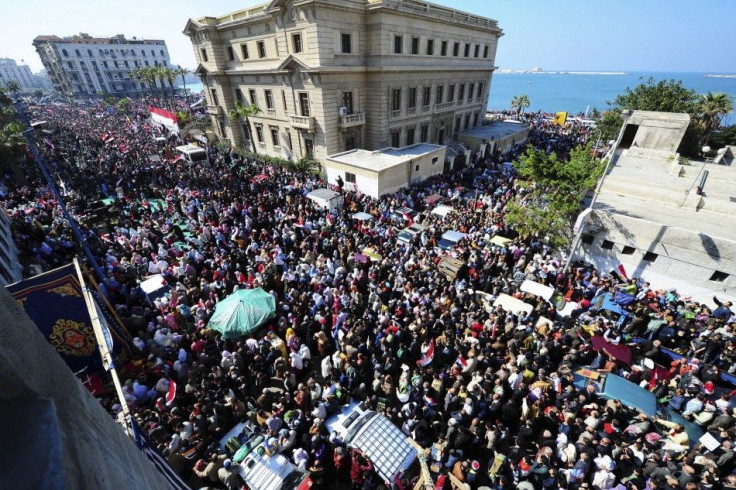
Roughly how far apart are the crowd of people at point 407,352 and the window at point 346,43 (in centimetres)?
1506

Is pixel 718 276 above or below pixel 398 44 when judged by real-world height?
below

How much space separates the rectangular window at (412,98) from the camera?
30205 mm

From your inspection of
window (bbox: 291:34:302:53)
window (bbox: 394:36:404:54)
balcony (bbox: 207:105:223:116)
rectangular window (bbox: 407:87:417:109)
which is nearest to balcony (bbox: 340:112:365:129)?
rectangular window (bbox: 407:87:417:109)

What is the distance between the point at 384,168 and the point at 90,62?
112m

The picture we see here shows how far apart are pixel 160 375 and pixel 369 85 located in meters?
25.9

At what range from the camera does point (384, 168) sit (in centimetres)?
2155

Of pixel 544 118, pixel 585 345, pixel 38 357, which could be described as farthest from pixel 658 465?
pixel 544 118

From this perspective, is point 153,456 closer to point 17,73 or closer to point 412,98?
point 412,98

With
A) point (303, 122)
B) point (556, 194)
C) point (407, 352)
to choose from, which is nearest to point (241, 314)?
point (407, 352)

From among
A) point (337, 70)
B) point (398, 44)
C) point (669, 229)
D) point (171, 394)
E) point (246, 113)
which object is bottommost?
point (171, 394)

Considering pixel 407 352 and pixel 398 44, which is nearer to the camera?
pixel 407 352

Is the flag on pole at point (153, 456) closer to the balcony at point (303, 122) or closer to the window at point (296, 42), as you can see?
the balcony at point (303, 122)

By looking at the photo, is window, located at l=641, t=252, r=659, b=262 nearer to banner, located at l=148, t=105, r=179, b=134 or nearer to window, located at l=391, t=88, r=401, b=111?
window, located at l=391, t=88, r=401, b=111

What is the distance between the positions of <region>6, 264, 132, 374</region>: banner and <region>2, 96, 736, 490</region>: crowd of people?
3.90 ft
